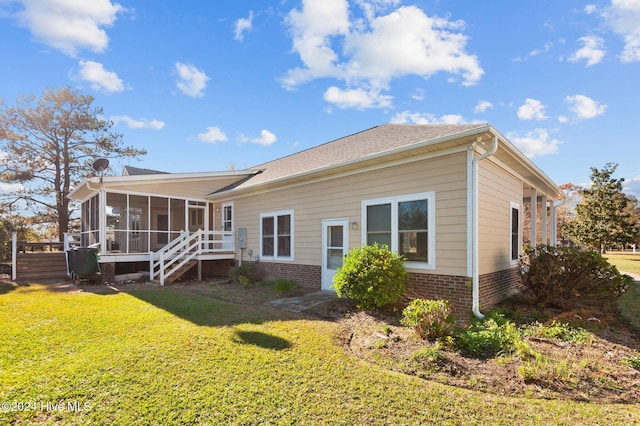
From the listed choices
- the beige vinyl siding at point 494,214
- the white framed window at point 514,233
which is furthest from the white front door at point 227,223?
the white framed window at point 514,233

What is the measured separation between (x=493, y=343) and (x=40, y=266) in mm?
16384

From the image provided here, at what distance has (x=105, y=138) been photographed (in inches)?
865

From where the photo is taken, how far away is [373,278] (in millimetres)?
6277

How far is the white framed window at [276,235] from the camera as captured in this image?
10423 millimetres

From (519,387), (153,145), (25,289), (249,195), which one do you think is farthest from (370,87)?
(153,145)

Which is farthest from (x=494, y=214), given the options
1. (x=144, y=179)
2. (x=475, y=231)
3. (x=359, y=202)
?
(x=144, y=179)

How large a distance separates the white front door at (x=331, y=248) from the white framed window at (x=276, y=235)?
1.56 meters

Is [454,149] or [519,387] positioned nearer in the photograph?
[519,387]

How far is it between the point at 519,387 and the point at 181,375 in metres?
3.73

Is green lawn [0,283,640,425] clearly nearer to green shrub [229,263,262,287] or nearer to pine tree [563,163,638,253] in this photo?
green shrub [229,263,262,287]

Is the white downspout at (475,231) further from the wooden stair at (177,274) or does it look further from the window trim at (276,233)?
the wooden stair at (177,274)

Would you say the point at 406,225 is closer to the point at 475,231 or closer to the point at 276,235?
the point at 475,231

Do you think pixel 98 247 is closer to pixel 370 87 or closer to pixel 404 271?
pixel 404 271

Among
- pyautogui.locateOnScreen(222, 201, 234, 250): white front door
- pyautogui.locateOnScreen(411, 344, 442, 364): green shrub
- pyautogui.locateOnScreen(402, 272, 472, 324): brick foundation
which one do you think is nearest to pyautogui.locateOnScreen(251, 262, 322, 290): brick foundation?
pyautogui.locateOnScreen(222, 201, 234, 250): white front door
